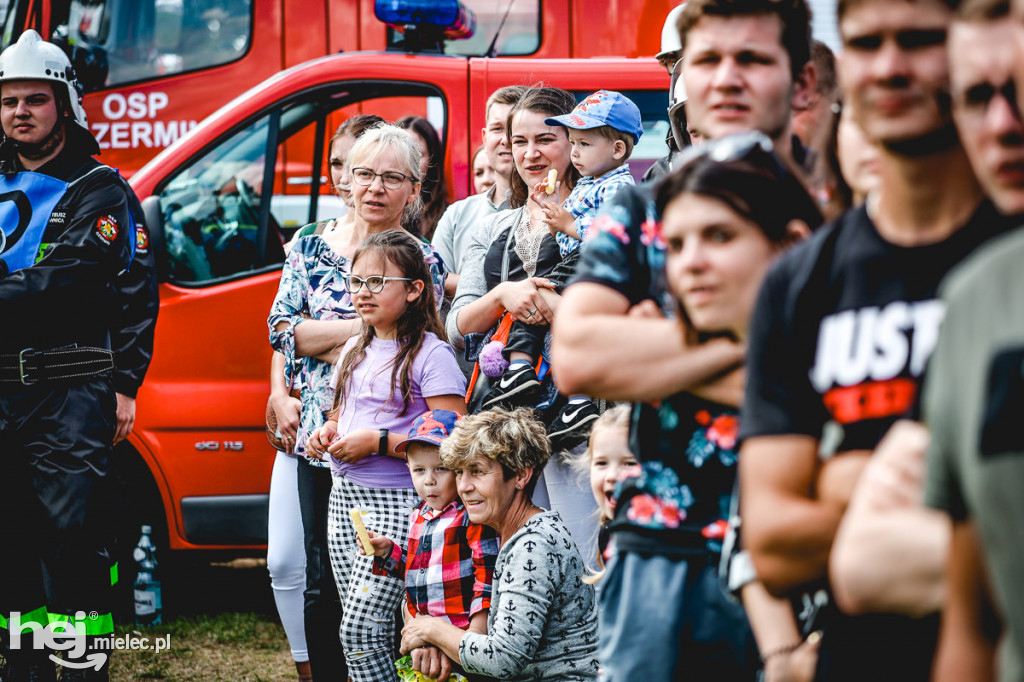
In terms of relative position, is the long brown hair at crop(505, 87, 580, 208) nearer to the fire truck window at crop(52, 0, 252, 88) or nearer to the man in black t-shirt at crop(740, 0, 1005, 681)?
the man in black t-shirt at crop(740, 0, 1005, 681)

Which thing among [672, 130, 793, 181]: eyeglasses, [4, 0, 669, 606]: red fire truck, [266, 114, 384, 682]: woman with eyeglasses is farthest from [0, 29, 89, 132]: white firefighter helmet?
[672, 130, 793, 181]: eyeglasses

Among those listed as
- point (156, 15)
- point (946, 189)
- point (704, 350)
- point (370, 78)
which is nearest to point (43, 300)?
point (370, 78)

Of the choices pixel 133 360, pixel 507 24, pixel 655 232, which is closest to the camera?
pixel 655 232

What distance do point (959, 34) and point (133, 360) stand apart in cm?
382

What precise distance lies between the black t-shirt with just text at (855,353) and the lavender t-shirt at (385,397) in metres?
2.69

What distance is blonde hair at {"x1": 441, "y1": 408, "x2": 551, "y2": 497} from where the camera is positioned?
143 inches

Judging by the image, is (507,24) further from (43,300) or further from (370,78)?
(43,300)

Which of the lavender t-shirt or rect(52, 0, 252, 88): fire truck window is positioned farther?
rect(52, 0, 252, 88): fire truck window

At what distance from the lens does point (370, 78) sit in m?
5.64

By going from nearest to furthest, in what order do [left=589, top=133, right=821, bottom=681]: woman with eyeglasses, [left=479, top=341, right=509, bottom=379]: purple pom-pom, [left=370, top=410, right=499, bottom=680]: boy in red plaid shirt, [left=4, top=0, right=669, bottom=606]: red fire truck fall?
1. [left=589, top=133, right=821, bottom=681]: woman with eyeglasses
2. [left=370, top=410, right=499, bottom=680]: boy in red plaid shirt
3. [left=479, top=341, right=509, bottom=379]: purple pom-pom
4. [left=4, top=0, right=669, bottom=606]: red fire truck

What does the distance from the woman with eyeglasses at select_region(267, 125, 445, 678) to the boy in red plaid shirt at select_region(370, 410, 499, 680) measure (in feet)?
1.66

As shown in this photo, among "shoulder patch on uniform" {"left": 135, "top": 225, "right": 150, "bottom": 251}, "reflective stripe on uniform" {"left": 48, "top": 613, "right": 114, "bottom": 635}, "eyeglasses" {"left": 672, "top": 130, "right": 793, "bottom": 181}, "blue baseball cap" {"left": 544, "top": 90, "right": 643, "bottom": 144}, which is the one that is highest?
"blue baseball cap" {"left": 544, "top": 90, "right": 643, "bottom": 144}

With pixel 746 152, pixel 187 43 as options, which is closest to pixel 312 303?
pixel 746 152

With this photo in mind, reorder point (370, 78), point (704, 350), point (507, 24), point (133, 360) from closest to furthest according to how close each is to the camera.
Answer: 1. point (704, 350)
2. point (133, 360)
3. point (370, 78)
4. point (507, 24)
